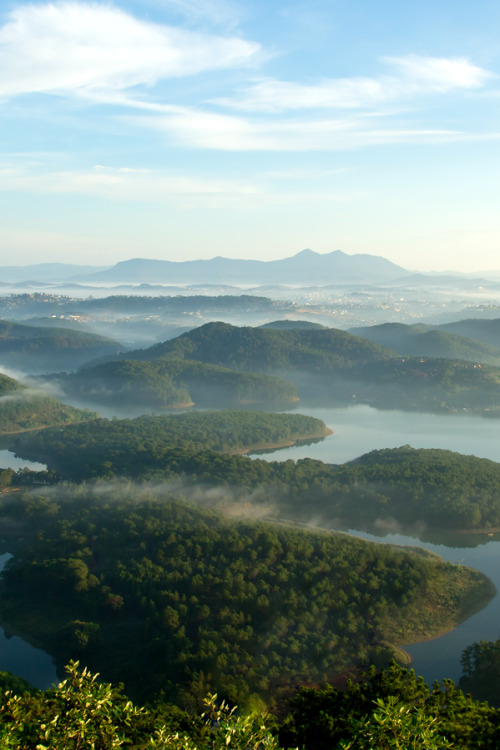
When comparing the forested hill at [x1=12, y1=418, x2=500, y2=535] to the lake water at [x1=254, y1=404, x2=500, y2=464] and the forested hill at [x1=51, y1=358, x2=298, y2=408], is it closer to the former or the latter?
the lake water at [x1=254, y1=404, x2=500, y2=464]

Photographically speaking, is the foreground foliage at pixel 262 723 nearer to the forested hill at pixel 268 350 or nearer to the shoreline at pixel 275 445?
the shoreline at pixel 275 445

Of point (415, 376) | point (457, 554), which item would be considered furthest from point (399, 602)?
point (415, 376)

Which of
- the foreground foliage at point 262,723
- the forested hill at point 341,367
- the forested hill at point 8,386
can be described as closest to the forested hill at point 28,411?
the forested hill at point 8,386

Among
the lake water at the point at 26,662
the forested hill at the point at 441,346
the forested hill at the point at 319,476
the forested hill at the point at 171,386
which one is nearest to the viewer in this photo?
the lake water at the point at 26,662

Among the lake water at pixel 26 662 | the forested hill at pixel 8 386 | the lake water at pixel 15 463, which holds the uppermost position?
the forested hill at pixel 8 386

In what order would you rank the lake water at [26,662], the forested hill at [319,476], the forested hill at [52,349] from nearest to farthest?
1. the lake water at [26,662]
2. the forested hill at [319,476]
3. the forested hill at [52,349]

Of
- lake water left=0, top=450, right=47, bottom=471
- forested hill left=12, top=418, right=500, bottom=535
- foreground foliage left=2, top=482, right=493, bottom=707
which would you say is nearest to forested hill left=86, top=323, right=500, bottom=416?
forested hill left=12, top=418, right=500, bottom=535
